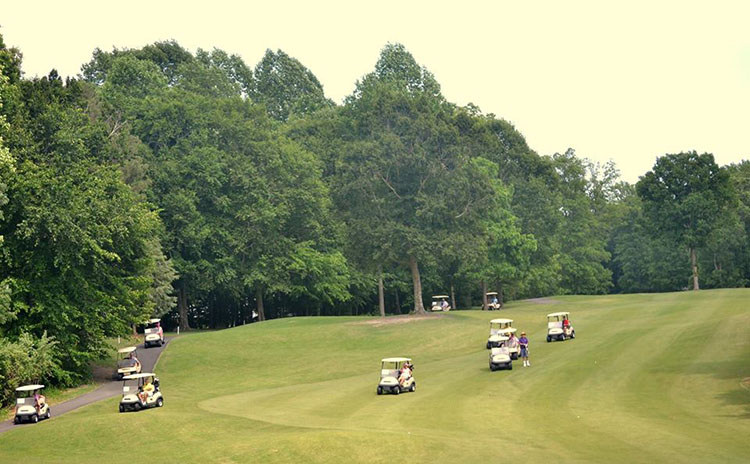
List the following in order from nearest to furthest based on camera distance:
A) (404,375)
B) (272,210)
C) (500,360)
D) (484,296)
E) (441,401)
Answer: (441,401) < (404,375) < (500,360) < (272,210) < (484,296)

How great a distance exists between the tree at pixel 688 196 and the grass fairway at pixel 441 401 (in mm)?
31837

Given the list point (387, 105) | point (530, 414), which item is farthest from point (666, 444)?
point (387, 105)

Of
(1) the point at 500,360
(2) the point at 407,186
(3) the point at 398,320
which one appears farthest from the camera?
(2) the point at 407,186

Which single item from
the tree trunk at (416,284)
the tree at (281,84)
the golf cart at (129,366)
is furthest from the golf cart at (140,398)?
the tree at (281,84)

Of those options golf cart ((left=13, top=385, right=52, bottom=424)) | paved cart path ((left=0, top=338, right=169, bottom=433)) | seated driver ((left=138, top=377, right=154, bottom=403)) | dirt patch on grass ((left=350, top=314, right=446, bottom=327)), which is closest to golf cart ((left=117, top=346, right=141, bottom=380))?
paved cart path ((left=0, top=338, right=169, bottom=433))

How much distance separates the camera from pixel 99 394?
50.7m

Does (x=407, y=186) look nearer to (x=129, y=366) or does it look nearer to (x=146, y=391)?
(x=129, y=366)

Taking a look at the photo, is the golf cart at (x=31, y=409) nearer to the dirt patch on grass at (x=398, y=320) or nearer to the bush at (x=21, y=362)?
the bush at (x=21, y=362)

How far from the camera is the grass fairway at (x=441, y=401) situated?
88.0 ft

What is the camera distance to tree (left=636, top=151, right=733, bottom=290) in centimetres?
10200

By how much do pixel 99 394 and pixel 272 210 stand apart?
4248 cm

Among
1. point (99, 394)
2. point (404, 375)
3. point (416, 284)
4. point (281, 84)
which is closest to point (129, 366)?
point (99, 394)

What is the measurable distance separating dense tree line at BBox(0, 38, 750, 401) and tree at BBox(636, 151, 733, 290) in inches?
10.8

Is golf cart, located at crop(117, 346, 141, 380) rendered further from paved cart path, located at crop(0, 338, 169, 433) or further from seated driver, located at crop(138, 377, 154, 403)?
seated driver, located at crop(138, 377, 154, 403)
